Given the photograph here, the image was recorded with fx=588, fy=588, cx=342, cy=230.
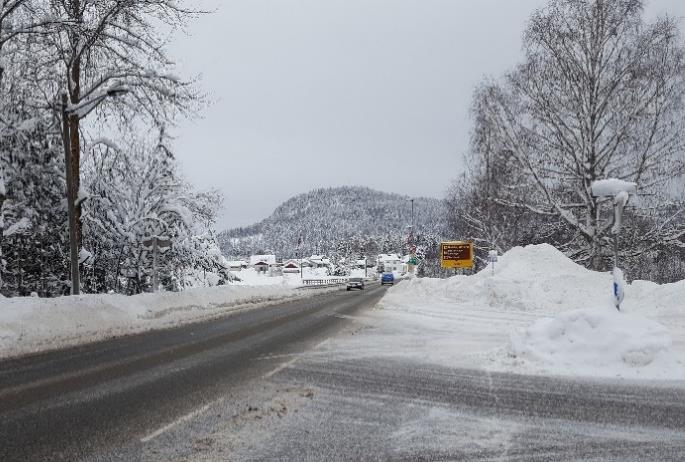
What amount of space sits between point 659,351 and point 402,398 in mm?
4780

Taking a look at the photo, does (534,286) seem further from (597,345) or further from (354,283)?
(354,283)

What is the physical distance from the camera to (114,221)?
81.7 ft

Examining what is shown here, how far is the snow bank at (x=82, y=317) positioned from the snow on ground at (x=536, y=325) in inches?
235

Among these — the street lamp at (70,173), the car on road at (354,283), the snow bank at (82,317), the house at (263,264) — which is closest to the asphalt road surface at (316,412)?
the snow bank at (82,317)

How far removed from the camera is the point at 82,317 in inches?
615

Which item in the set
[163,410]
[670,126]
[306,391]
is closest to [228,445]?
[163,410]

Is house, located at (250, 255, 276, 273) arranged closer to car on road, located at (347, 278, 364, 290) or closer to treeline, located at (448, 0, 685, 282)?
car on road, located at (347, 278, 364, 290)

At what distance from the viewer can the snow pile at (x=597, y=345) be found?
30.2 ft

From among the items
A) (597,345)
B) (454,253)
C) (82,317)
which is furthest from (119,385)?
(454,253)

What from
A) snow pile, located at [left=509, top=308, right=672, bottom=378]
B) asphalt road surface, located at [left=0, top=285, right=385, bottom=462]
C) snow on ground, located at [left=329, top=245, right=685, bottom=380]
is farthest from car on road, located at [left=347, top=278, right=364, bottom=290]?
snow pile, located at [left=509, top=308, right=672, bottom=378]

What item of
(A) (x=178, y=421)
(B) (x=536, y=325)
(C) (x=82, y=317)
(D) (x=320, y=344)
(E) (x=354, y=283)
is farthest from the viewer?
(E) (x=354, y=283)

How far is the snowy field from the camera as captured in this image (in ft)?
41.8

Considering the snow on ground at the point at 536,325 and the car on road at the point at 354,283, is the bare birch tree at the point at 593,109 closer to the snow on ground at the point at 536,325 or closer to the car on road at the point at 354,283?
the snow on ground at the point at 536,325

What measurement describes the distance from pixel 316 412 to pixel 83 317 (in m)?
11.3
